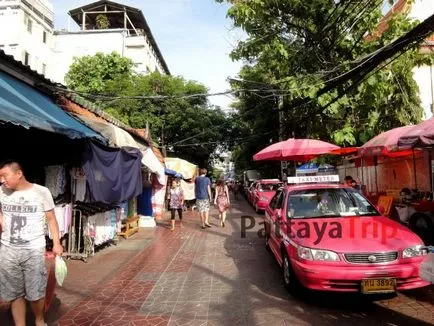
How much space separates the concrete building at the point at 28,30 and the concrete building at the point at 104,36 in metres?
2.03

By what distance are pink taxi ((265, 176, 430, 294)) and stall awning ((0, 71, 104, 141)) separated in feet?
12.9

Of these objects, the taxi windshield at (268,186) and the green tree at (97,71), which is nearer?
the taxi windshield at (268,186)

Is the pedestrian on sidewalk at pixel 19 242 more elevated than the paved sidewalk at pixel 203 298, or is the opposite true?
the pedestrian on sidewalk at pixel 19 242

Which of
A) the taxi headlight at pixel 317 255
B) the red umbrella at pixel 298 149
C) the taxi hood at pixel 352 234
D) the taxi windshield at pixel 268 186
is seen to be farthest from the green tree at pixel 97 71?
the taxi headlight at pixel 317 255

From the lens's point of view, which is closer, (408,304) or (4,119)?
(4,119)

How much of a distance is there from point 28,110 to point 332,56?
11565 mm

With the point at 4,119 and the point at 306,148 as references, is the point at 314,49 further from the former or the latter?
the point at 4,119

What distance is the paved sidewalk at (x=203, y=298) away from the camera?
5.10 meters

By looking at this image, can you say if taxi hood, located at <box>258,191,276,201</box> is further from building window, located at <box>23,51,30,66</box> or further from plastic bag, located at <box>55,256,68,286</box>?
building window, located at <box>23,51,30,66</box>

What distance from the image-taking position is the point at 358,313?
5176 mm

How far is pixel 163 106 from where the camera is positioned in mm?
29562

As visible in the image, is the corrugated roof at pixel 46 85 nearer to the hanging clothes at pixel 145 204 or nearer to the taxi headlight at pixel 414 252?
the hanging clothes at pixel 145 204

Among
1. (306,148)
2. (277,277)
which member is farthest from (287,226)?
(306,148)

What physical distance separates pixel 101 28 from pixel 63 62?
500cm
